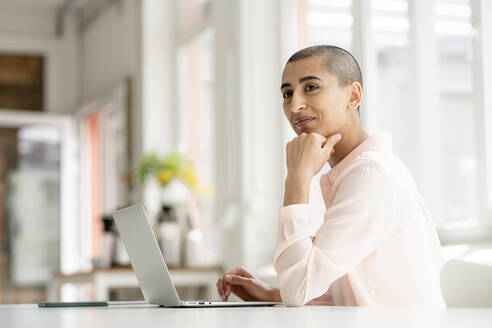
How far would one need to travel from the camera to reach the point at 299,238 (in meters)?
1.51

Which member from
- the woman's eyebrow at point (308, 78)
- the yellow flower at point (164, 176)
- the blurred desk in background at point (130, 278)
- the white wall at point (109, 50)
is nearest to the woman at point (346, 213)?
Answer: the woman's eyebrow at point (308, 78)

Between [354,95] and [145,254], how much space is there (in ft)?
1.89

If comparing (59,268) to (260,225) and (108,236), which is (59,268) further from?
(260,225)

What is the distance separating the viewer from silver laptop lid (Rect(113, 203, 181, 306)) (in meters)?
1.52

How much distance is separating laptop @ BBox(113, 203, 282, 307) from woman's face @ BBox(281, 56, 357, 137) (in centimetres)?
40

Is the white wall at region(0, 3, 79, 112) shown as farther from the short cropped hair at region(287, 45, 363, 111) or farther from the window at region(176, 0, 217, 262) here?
the short cropped hair at region(287, 45, 363, 111)

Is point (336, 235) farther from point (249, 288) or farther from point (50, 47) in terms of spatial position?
point (50, 47)

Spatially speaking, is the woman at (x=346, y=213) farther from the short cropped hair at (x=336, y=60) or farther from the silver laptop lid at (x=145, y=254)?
the silver laptop lid at (x=145, y=254)

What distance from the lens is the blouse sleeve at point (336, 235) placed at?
58.7 inches

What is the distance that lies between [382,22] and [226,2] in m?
1.18

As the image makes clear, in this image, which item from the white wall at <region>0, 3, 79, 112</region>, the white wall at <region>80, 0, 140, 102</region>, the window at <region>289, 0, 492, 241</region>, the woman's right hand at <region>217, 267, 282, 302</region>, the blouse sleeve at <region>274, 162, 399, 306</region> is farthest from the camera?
the white wall at <region>0, 3, 79, 112</region>

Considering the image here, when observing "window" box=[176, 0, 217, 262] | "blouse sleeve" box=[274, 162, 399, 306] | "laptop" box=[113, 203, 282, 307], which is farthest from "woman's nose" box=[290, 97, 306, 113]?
"window" box=[176, 0, 217, 262]

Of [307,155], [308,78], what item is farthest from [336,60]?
[307,155]

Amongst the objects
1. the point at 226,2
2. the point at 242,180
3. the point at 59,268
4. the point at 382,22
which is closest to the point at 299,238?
the point at 382,22
